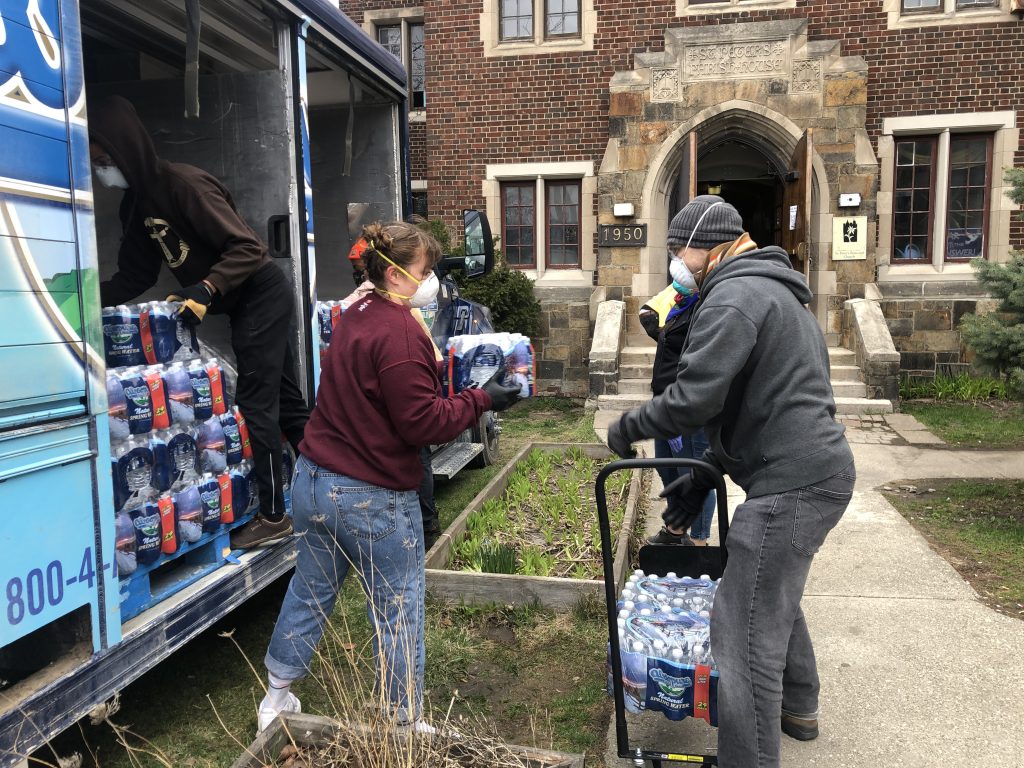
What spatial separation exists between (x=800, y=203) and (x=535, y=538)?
7525mm

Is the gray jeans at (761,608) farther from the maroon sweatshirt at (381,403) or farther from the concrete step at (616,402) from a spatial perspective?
the concrete step at (616,402)

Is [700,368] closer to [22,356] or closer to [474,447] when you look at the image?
[22,356]

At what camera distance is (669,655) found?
260cm

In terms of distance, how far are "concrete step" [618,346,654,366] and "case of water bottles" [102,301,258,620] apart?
8.27 m

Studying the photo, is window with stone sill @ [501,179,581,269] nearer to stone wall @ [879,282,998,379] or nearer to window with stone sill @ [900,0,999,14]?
stone wall @ [879,282,998,379]

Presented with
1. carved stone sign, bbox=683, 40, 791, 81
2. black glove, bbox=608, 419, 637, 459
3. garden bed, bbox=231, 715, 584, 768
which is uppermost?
carved stone sign, bbox=683, 40, 791, 81

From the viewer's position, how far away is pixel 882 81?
11.8 m

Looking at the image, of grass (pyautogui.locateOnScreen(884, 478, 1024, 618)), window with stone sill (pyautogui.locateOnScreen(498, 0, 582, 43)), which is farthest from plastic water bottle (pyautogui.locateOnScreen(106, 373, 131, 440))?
window with stone sill (pyautogui.locateOnScreen(498, 0, 582, 43))

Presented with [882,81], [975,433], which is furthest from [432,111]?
[975,433]

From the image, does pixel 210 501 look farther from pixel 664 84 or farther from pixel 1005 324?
pixel 664 84

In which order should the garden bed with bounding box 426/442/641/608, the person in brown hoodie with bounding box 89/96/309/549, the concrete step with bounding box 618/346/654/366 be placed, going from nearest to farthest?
1. the person in brown hoodie with bounding box 89/96/309/549
2. the garden bed with bounding box 426/442/641/608
3. the concrete step with bounding box 618/346/654/366

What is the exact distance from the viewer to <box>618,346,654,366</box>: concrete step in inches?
448

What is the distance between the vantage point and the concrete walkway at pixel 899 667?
2973 mm

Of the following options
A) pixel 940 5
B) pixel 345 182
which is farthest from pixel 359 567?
pixel 940 5
